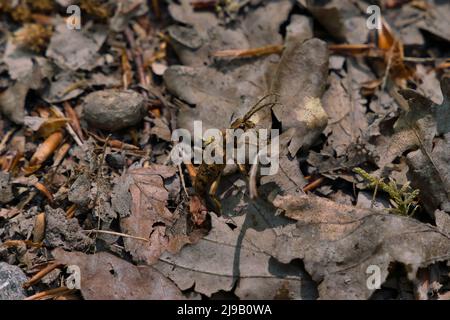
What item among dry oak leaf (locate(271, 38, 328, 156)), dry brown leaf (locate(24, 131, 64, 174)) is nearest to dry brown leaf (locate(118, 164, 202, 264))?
dry brown leaf (locate(24, 131, 64, 174))

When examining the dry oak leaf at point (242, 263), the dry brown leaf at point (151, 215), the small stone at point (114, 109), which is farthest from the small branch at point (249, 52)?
the dry oak leaf at point (242, 263)

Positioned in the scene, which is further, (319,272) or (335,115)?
(335,115)

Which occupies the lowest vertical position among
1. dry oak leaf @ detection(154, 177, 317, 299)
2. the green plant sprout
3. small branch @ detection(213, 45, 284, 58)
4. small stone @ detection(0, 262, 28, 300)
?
small stone @ detection(0, 262, 28, 300)

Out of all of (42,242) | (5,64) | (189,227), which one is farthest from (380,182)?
(5,64)

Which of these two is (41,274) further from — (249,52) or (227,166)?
(249,52)

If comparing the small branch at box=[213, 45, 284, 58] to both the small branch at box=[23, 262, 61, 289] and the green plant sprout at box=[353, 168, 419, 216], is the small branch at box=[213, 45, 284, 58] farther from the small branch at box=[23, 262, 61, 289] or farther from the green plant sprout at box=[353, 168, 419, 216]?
the small branch at box=[23, 262, 61, 289]

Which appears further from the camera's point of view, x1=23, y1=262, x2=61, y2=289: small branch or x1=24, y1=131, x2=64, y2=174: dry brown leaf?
x1=24, y1=131, x2=64, y2=174: dry brown leaf

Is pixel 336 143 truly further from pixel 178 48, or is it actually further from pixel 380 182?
pixel 178 48

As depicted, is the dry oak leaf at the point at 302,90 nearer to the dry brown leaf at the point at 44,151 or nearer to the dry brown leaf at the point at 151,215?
the dry brown leaf at the point at 151,215
